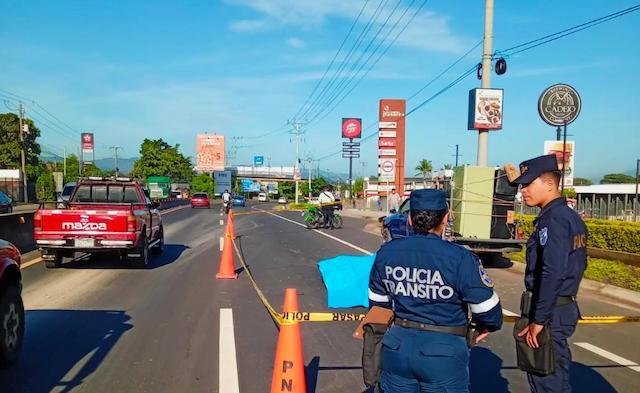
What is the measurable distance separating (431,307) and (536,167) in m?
1.35

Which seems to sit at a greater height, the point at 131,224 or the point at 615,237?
the point at 131,224

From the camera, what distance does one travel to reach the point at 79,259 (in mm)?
14430

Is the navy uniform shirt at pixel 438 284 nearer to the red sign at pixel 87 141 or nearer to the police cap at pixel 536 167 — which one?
the police cap at pixel 536 167

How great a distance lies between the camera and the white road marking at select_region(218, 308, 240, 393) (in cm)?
542

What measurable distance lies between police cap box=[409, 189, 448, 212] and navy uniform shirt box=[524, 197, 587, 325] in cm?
80

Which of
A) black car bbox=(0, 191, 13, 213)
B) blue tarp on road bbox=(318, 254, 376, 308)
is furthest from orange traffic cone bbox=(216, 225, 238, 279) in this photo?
black car bbox=(0, 191, 13, 213)

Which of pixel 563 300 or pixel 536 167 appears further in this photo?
pixel 536 167

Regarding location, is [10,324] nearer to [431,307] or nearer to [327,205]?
[431,307]

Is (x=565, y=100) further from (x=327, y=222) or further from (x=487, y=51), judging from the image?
(x=327, y=222)

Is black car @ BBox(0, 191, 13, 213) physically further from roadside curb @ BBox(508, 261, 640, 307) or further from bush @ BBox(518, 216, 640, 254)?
roadside curb @ BBox(508, 261, 640, 307)

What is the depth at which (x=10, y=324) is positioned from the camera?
593 centimetres

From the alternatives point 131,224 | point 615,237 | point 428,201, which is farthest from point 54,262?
point 615,237

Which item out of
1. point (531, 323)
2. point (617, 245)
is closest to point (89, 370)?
point (531, 323)

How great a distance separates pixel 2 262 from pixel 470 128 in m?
17.6
